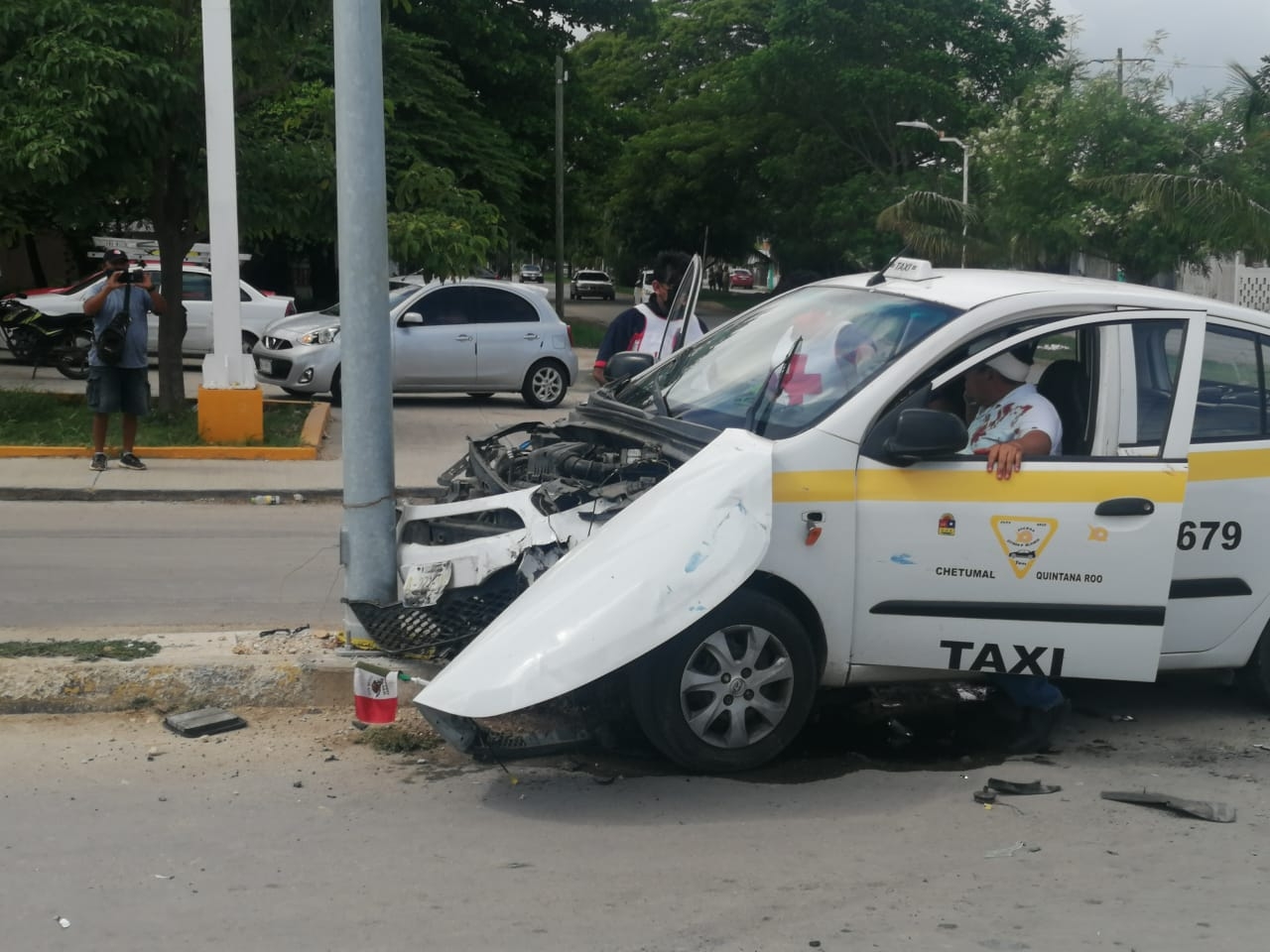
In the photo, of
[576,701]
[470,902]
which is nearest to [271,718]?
[576,701]

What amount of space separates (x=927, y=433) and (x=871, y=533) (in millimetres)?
403

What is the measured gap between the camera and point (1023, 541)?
17.6 ft

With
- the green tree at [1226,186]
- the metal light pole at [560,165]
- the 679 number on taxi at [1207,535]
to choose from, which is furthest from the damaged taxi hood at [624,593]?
the metal light pole at [560,165]

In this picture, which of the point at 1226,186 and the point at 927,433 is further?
the point at 1226,186

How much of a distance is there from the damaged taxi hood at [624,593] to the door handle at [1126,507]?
1281mm

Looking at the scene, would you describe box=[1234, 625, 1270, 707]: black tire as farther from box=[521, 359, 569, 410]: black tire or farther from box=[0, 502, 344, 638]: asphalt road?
box=[521, 359, 569, 410]: black tire

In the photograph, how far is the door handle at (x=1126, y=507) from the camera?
5.37 metres

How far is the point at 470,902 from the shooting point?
4199 millimetres

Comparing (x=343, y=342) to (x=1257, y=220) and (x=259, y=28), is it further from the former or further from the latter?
(x=1257, y=220)

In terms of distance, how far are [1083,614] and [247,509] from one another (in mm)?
7731

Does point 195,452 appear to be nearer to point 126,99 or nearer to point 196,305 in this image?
point 126,99

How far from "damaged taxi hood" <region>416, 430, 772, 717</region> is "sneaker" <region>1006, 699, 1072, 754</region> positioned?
1567mm

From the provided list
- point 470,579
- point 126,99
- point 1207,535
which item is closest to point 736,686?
point 470,579

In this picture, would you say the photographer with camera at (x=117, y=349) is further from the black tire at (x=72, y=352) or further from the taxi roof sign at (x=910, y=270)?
the black tire at (x=72, y=352)
